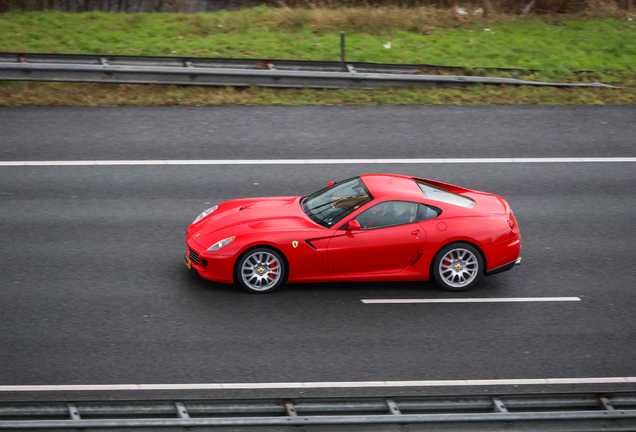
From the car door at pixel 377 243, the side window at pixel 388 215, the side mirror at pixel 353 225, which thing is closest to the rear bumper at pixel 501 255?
the car door at pixel 377 243

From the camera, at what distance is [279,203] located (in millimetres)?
9492

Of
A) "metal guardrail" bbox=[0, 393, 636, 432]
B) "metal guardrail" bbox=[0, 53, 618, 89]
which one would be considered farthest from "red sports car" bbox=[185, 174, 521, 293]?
"metal guardrail" bbox=[0, 53, 618, 89]

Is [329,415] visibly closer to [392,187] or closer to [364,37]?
[392,187]

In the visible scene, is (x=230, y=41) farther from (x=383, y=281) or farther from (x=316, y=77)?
(x=383, y=281)

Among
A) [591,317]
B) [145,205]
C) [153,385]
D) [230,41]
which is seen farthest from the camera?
[230,41]

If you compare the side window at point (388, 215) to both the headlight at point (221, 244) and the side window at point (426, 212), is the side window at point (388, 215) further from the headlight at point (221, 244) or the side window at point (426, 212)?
the headlight at point (221, 244)

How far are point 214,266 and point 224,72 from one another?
26.2 ft

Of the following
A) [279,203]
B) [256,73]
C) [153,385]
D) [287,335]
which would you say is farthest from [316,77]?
[153,385]

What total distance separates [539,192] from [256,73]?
22.8ft

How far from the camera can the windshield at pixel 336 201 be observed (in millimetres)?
8875

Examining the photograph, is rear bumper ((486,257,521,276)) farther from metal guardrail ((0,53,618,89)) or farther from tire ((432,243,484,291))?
metal guardrail ((0,53,618,89))

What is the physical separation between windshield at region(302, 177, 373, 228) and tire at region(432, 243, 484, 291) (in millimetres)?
1223

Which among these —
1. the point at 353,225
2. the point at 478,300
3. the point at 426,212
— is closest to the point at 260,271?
the point at 353,225

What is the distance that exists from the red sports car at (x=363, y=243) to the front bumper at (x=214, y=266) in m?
0.01
